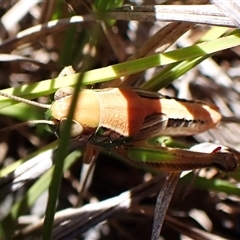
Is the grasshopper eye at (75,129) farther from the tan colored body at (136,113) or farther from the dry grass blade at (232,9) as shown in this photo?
the dry grass blade at (232,9)

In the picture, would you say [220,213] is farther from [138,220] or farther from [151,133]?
[151,133]

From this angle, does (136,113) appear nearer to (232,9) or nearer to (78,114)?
(78,114)

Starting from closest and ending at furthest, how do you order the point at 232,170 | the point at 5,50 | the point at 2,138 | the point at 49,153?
1. the point at 232,170
2. the point at 49,153
3. the point at 5,50
4. the point at 2,138

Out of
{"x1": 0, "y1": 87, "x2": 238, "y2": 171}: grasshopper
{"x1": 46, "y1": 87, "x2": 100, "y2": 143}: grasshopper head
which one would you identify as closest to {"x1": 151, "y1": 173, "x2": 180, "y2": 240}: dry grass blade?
{"x1": 0, "y1": 87, "x2": 238, "y2": 171}: grasshopper

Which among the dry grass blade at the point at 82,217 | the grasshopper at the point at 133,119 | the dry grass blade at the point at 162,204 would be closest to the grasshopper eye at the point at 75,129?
the grasshopper at the point at 133,119

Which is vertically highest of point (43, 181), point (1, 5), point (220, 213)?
point (1, 5)

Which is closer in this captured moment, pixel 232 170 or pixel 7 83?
pixel 232 170

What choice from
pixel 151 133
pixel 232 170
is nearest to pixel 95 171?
pixel 151 133

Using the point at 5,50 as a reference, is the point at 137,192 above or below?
below

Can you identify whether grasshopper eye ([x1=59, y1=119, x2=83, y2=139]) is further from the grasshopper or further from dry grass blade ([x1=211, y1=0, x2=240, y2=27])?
dry grass blade ([x1=211, y1=0, x2=240, y2=27])
